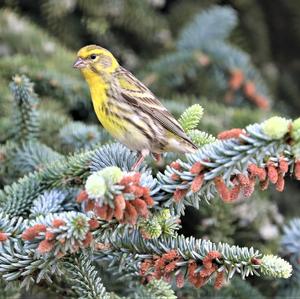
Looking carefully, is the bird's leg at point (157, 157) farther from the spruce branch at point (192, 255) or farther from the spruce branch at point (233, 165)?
the spruce branch at point (233, 165)

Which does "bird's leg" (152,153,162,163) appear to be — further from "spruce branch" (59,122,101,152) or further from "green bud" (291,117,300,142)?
"green bud" (291,117,300,142)

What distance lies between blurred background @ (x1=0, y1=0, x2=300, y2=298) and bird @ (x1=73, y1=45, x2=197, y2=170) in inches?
6.1

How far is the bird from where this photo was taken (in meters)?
2.82

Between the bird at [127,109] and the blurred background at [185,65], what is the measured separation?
15 cm

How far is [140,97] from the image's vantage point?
3.20m

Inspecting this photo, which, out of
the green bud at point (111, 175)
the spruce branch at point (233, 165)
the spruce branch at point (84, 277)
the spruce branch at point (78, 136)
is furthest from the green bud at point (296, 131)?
the spruce branch at point (78, 136)

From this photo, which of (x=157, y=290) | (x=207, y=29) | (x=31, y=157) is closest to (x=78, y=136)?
(x=31, y=157)

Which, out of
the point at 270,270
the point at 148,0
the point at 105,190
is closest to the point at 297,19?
the point at 148,0

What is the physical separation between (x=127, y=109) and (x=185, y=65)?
1032 millimetres

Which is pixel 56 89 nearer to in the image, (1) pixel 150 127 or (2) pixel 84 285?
(1) pixel 150 127

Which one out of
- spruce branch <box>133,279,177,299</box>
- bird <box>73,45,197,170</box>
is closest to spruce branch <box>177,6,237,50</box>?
bird <box>73,45,197,170</box>

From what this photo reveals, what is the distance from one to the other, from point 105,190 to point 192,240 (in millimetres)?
481

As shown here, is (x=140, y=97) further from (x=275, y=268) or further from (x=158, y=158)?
(x=275, y=268)

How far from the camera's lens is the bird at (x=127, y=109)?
282cm
